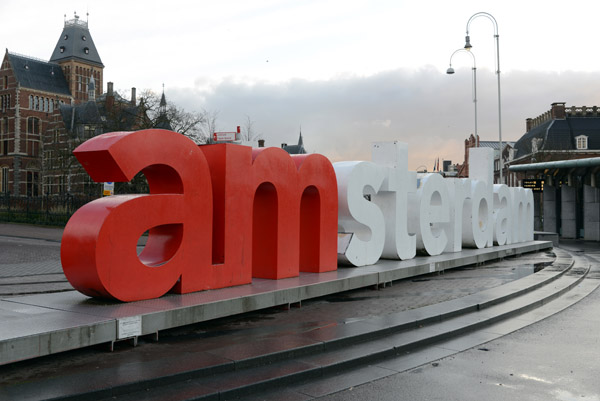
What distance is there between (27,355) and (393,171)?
33.5 ft

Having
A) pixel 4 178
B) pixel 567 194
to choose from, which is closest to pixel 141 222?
pixel 567 194

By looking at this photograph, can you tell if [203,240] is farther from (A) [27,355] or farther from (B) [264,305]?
(A) [27,355]

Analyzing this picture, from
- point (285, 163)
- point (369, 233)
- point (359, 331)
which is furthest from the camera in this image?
point (369, 233)

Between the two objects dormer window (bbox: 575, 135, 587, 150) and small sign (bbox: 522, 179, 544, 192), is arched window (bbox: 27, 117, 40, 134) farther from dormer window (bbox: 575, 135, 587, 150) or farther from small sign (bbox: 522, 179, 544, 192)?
dormer window (bbox: 575, 135, 587, 150)

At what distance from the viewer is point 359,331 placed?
756cm

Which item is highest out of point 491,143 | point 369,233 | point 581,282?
point 491,143

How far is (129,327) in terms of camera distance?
21.3ft

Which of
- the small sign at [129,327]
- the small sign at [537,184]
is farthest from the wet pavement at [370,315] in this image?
the small sign at [537,184]

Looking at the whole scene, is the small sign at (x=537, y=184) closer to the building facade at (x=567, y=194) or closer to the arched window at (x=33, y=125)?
the building facade at (x=567, y=194)

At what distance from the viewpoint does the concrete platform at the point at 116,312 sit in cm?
564

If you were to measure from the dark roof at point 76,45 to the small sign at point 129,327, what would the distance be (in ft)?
322

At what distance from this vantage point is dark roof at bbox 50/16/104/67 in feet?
311

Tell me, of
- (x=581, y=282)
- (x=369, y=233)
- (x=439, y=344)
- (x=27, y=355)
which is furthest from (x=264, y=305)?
(x=581, y=282)

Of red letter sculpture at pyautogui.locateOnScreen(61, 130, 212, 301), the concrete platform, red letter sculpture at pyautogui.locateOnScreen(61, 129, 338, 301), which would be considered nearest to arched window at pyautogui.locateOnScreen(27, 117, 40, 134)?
red letter sculpture at pyautogui.locateOnScreen(61, 129, 338, 301)
